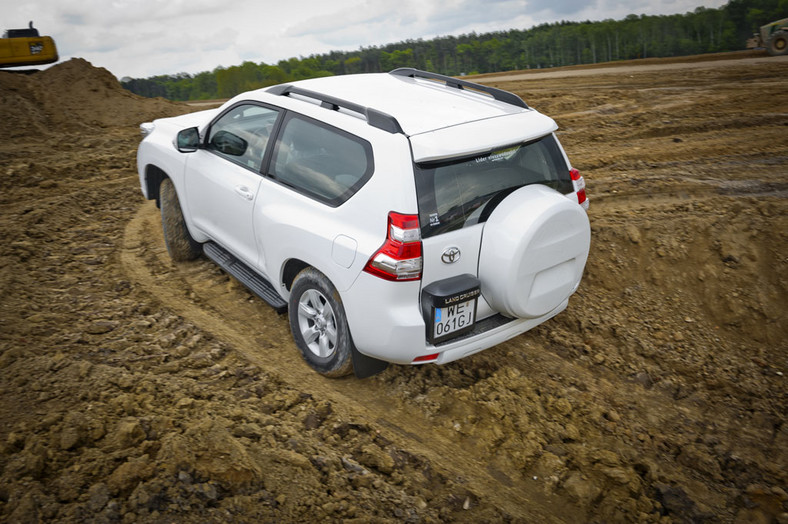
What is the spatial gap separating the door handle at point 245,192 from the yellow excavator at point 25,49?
568 inches

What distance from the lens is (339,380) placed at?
4125 millimetres

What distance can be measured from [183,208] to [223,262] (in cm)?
83

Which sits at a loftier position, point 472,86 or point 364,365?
point 472,86

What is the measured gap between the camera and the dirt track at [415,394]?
3.14 meters

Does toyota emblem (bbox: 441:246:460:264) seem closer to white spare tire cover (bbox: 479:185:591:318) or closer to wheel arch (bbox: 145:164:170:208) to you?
white spare tire cover (bbox: 479:185:591:318)

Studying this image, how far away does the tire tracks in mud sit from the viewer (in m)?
3.29

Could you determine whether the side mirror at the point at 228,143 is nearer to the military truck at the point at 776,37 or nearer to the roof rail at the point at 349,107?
the roof rail at the point at 349,107

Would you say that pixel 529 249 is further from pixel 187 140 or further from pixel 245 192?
pixel 187 140

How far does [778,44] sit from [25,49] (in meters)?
21.6

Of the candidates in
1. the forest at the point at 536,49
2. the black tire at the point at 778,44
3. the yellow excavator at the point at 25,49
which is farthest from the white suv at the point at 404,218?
the forest at the point at 536,49

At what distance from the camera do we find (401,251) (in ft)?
10.7

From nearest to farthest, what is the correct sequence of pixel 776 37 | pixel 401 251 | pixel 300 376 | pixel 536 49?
pixel 401 251 → pixel 300 376 → pixel 776 37 → pixel 536 49

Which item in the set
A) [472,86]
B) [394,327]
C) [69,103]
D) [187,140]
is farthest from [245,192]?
[69,103]

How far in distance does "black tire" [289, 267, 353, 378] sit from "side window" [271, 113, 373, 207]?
1.94 feet
